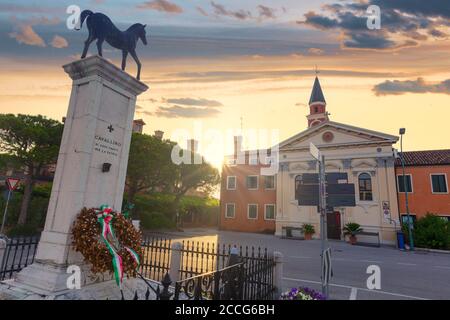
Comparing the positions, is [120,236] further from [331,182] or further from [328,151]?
[328,151]

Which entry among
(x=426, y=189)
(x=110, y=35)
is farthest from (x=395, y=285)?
(x=426, y=189)

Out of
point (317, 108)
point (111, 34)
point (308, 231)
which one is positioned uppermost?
point (317, 108)

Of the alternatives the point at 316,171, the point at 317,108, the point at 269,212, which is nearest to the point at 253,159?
the point at 269,212

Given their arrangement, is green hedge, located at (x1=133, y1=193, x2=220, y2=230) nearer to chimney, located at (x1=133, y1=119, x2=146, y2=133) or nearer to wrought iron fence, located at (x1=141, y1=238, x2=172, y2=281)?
chimney, located at (x1=133, y1=119, x2=146, y2=133)

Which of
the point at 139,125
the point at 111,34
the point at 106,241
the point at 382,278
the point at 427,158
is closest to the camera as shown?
the point at 106,241

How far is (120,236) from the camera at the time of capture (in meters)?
5.97

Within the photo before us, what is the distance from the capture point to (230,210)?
35.2 meters

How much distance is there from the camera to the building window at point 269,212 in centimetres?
3244

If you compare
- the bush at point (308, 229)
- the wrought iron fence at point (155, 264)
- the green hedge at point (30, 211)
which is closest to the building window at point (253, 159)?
the bush at point (308, 229)

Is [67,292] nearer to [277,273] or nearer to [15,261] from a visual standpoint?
A: [277,273]

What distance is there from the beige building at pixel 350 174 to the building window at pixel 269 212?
1566 mm

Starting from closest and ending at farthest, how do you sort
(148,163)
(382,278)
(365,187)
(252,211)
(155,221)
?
(382,278)
(148,163)
(365,187)
(155,221)
(252,211)

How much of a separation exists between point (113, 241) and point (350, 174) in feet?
91.2

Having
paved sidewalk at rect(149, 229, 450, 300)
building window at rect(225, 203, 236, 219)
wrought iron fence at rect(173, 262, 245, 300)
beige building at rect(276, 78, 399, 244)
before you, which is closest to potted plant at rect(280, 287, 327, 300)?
wrought iron fence at rect(173, 262, 245, 300)
